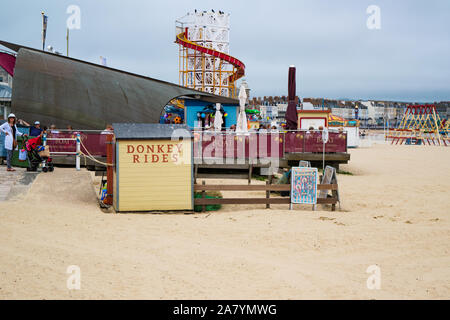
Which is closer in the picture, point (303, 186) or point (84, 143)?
point (303, 186)

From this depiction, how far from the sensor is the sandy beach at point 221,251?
573 cm

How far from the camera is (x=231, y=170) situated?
1609 centimetres

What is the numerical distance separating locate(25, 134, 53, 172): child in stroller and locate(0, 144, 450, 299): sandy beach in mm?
2246

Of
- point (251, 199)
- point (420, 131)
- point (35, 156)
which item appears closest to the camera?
point (251, 199)

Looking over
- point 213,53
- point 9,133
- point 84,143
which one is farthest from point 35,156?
point 213,53

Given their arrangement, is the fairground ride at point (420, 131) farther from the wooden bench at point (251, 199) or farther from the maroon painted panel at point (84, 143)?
the wooden bench at point (251, 199)

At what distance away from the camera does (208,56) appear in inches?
2270

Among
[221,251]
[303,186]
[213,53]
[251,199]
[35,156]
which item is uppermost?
[213,53]

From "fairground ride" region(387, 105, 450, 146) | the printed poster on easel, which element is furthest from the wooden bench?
"fairground ride" region(387, 105, 450, 146)

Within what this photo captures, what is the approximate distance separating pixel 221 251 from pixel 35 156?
900 cm

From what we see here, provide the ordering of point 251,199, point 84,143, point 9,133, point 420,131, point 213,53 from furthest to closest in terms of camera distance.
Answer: point 420,131 → point 213,53 → point 84,143 → point 9,133 → point 251,199

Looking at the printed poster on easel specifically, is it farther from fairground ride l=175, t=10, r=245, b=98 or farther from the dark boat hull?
fairground ride l=175, t=10, r=245, b=98

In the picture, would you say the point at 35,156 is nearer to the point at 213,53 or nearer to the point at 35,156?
the point at 35,156
